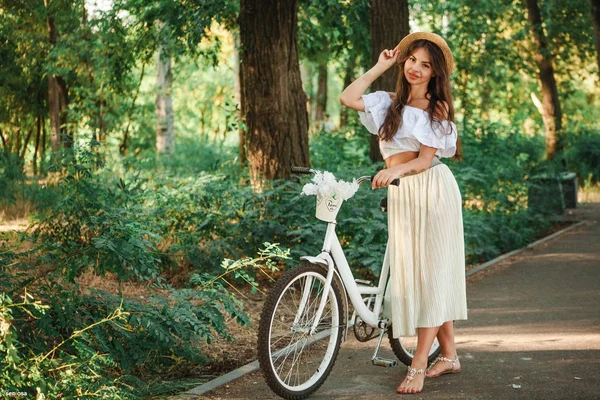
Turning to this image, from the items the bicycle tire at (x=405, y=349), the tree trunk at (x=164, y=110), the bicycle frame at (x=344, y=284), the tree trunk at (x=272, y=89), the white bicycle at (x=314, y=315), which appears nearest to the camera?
the white bicycle at (x=314, y=315)

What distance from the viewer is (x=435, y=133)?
531 centimetres

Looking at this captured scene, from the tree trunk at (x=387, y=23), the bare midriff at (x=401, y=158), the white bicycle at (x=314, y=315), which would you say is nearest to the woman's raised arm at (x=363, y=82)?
the bare midriff at (x=401, y=158)

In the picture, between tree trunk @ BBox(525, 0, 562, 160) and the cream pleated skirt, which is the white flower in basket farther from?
tree trunk @ BBox(525, 0, 562, 160)

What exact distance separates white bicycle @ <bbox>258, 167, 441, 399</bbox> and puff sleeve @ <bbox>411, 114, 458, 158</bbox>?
1.42 ft

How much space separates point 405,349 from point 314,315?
3.46 feet

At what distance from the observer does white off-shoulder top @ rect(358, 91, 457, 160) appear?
530cm

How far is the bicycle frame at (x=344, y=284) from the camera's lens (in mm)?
5223

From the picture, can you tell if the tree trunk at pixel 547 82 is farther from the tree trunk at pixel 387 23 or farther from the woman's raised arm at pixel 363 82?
the woman's raised arm at pixel 363 82

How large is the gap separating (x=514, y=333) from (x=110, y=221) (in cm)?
336

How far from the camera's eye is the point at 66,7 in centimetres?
1345

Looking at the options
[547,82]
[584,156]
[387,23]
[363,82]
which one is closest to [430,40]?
[363,82]

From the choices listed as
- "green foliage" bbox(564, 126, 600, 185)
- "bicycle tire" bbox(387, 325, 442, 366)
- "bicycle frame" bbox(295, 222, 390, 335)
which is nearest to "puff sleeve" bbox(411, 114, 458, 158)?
"bicycle frame" bbox(295, 222, 390, 335)

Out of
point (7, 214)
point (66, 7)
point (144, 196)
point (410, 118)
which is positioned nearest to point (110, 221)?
point (410, 118)

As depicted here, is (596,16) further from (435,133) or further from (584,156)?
(435,133)
